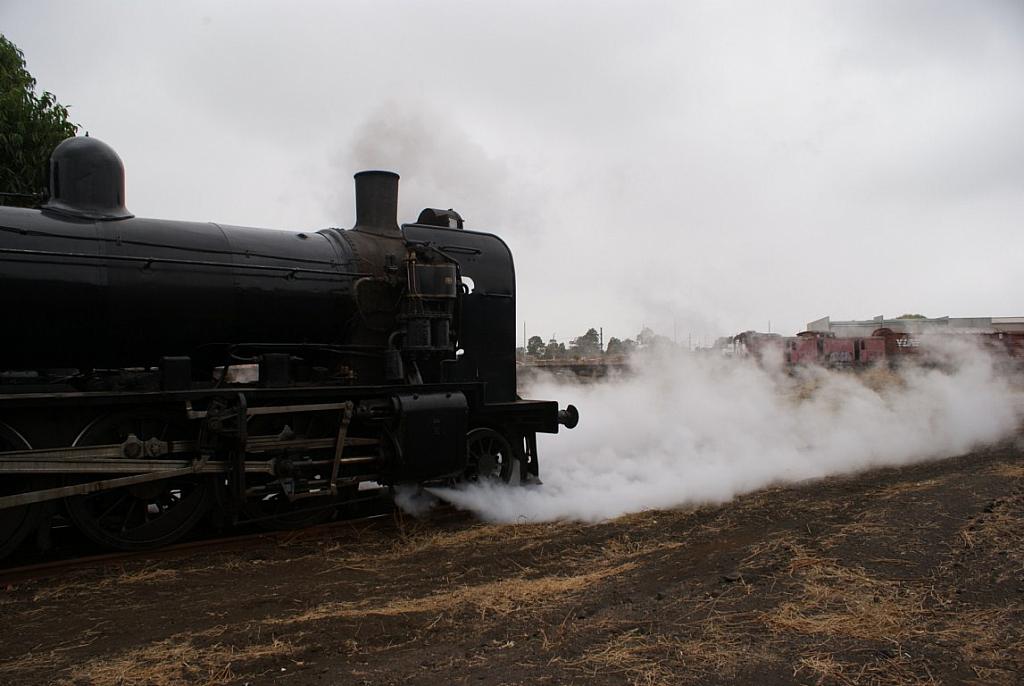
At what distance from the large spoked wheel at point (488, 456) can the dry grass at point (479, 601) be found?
2.60 m

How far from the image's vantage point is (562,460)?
1049 centimetres

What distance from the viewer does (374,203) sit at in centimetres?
795

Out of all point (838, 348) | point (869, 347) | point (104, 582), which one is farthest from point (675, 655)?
point (838, 348)

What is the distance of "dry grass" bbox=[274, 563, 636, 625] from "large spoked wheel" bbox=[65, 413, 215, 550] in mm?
2102

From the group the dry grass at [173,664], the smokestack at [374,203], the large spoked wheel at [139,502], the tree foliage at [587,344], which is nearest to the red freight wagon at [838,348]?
the tree foliage at [587,344]

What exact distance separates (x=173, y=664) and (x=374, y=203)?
5.22 metres

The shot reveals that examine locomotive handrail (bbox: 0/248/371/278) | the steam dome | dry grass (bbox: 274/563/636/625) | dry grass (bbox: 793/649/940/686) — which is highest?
the steam dome

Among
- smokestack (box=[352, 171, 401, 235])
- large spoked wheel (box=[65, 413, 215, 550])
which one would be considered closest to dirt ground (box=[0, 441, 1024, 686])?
large spoked wheel (box=[65, 413, 215, 550])

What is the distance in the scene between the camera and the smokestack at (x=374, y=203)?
7938 millimetres

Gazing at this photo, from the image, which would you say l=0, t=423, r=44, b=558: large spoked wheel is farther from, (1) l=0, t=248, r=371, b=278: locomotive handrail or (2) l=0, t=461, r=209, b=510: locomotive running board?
(1) l=0, t=248, r=371, b=278: locomotive handrail

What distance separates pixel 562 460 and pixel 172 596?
6178 mm

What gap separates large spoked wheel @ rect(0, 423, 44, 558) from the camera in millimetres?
5500

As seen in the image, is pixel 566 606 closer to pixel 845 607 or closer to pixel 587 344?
pixel 845 607

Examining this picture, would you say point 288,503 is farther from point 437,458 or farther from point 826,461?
point 826,461
